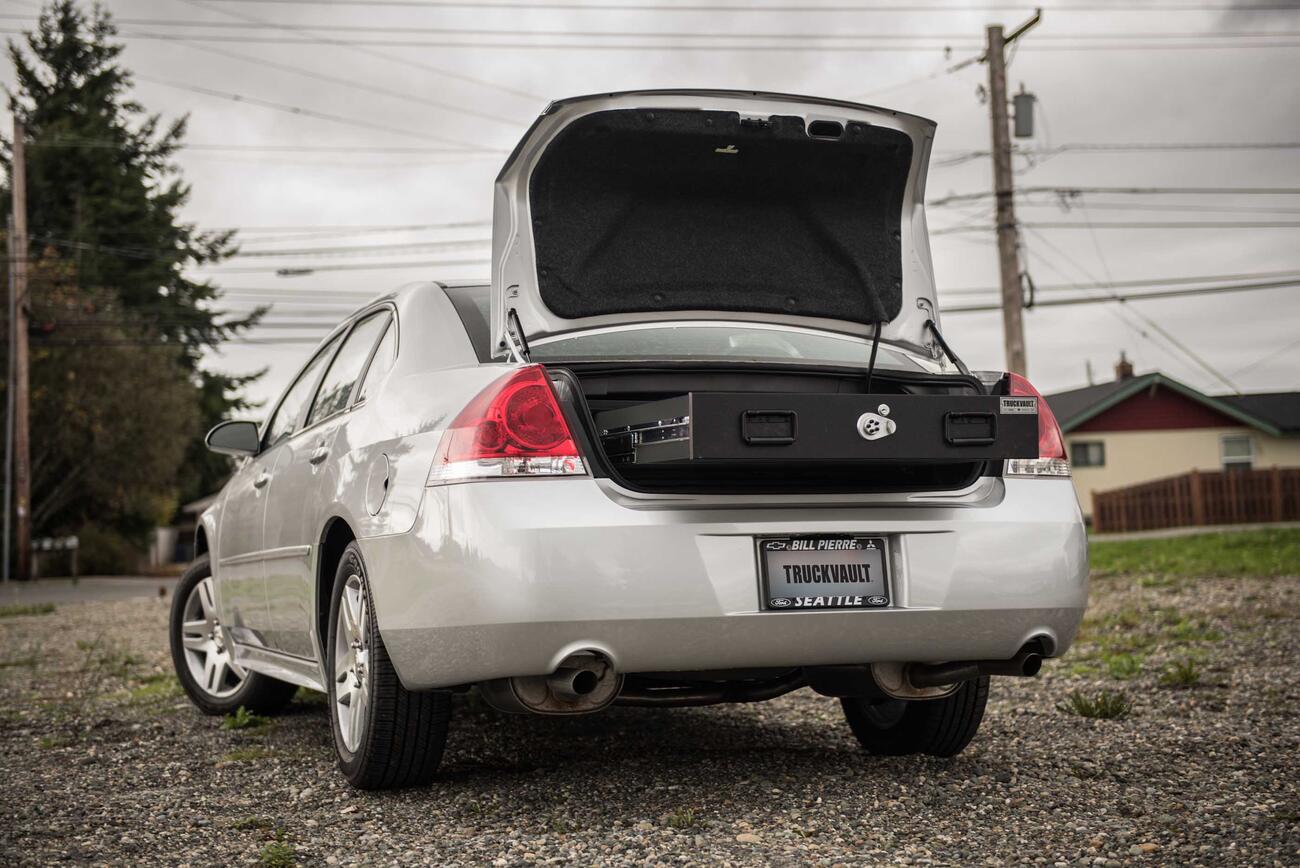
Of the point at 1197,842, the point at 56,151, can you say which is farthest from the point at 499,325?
the point at 56,151

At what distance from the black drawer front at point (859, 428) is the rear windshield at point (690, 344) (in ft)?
1.67

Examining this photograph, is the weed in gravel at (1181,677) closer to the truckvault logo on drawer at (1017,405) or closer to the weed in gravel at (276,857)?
the truckvault logo on drawer at (1017,405)

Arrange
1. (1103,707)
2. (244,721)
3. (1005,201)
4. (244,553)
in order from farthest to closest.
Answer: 1. (1005,201)
2. (244,721)
3. (244,553)
4. (1103,707)

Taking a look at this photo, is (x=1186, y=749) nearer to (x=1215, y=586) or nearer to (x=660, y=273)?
(x=660, y=273)

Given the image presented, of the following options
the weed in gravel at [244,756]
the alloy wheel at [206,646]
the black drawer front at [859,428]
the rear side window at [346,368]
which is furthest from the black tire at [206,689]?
the black drawer front at [859,428]

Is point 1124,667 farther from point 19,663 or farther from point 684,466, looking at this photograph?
point 19,663

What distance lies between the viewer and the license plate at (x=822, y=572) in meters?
3.58

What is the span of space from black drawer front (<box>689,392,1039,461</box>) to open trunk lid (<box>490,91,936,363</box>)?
858mm

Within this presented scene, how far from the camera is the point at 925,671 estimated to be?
3961mm

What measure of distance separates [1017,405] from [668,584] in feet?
3.76

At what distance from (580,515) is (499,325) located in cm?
79

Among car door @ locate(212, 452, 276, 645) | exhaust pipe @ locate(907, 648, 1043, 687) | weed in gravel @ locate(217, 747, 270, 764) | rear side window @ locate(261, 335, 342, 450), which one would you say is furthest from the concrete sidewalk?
exhaust pipe @ locate(907, 648, 1043, 687)

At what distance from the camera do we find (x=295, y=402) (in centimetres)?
572

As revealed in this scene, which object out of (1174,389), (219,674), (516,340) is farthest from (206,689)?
(1174,389)
